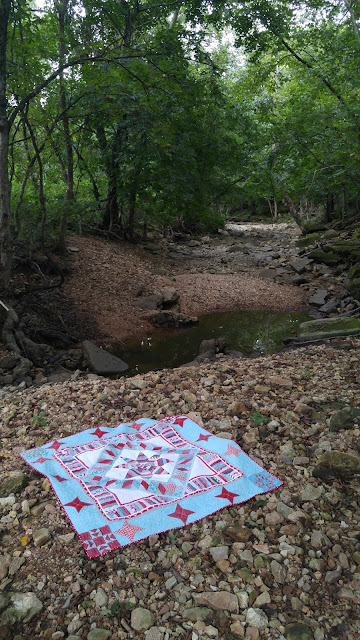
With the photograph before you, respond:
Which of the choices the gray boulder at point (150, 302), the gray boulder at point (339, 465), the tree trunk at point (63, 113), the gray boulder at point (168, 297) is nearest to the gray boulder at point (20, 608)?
the gray boulder at point (339, 465)

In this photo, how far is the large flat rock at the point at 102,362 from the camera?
17.2ft

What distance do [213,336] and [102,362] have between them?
2318 millimetres

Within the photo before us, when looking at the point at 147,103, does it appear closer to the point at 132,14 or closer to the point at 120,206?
the point at 132,14

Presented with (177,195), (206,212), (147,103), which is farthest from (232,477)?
(206,212)

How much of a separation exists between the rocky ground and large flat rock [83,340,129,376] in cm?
201

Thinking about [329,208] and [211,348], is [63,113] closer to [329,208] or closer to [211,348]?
[211,348]

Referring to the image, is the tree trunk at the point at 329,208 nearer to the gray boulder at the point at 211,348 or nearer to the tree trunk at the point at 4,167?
the gray boulder at the point at 211,348

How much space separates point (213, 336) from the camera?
275 inches

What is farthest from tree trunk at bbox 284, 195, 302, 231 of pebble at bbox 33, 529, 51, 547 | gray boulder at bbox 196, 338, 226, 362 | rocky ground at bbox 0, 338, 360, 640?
pebble at bbox 33, 529, 51, 547

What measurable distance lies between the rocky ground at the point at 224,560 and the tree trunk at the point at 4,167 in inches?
112

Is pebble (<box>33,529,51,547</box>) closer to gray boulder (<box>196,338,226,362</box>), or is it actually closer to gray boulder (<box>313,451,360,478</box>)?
gray boulder (<box>313,451,360,478</box>)

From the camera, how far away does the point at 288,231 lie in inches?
740

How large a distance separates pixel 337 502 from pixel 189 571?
3.02 feet

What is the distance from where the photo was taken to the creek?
5965 mm
